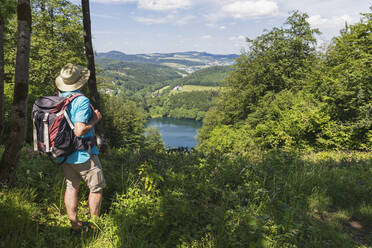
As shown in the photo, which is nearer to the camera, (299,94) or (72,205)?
(72,205)

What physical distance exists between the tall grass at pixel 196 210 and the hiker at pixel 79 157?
26cm

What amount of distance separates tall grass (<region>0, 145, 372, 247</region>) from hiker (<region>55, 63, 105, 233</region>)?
258mm

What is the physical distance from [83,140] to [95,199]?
761 millimetres

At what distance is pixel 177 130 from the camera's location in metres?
102

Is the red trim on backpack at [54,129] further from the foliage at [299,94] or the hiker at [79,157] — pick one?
the foliage at [299,94]

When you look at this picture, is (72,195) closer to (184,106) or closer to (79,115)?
(79,115)

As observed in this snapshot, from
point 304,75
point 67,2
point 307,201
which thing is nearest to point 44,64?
point 67,2

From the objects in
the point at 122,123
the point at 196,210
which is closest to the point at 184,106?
the point at 122,123

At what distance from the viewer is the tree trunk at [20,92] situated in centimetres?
312

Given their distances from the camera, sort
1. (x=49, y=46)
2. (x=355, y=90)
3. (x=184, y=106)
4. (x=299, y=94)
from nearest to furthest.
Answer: (x=355, y=90) → (x=49, y=46) → (x=299, y=94) → (x=184, y=106)

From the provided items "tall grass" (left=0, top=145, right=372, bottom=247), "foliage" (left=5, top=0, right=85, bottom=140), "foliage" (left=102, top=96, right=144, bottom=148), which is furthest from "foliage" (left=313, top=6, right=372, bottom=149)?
"foliage" (left=102, top=96, right=144, bottom=148)

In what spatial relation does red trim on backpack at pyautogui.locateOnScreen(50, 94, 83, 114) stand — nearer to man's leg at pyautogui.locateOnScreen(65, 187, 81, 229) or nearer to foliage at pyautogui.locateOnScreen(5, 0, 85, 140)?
man's leg at pyautogui.locateOnScreen(65, 187, 81, 229)

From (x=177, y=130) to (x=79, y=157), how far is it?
325 feet

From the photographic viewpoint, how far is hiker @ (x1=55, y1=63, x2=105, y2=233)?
2607mm
